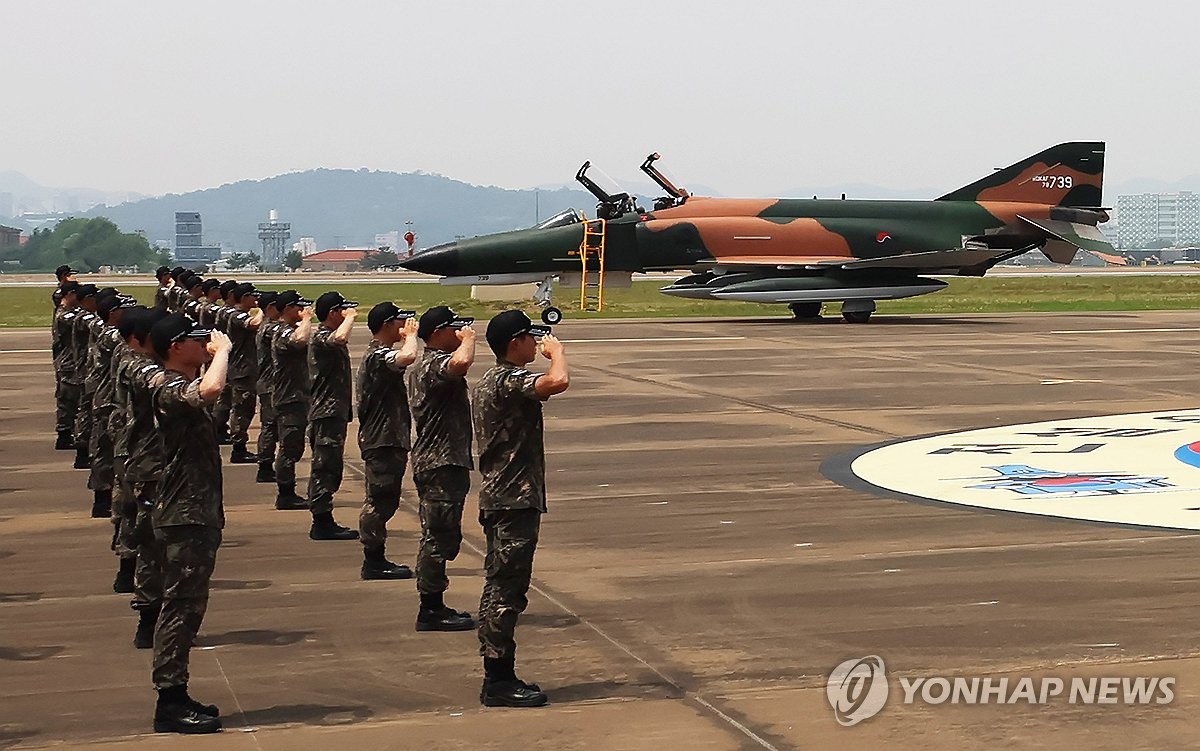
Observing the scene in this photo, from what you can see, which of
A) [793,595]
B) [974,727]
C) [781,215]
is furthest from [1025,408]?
[781,215]

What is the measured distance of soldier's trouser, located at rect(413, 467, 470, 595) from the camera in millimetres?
8984

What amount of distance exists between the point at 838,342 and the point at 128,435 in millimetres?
24148

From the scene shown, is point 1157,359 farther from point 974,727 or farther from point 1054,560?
point 974,727

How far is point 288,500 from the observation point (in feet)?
44.1

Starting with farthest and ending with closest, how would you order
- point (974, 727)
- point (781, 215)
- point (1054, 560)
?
point (781, 215) → point (1054, 560) → point (974, 727)

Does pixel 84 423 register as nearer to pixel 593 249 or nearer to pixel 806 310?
pixel 593 249

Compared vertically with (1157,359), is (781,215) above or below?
above

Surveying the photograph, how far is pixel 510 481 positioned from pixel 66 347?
11.1m

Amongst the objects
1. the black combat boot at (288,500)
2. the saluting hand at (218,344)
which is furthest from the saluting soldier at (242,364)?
the saluting hand at (218,344)

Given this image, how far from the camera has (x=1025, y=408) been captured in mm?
20156

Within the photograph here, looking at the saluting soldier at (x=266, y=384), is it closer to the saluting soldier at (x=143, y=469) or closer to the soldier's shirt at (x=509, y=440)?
the saluting soldier at (x=143, y=469)

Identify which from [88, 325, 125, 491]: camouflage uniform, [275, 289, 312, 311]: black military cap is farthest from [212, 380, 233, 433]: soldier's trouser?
[88, 325, 125, 491]: camouflage uniform

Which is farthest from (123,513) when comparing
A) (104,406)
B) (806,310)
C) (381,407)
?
(806,310)

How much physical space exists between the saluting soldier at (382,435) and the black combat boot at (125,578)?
147cm
